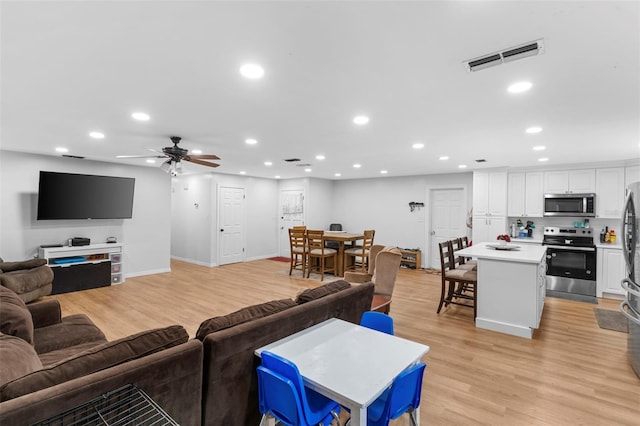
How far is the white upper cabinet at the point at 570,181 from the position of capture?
5.49 m

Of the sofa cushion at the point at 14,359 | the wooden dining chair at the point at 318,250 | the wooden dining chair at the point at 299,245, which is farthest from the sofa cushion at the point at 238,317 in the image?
the wooden dining chair at the point at 299,245

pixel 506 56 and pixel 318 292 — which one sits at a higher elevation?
pixel 506 56

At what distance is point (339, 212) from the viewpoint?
953cm

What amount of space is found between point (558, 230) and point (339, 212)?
5443mm

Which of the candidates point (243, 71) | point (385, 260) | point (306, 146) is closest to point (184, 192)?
point (306, 146)

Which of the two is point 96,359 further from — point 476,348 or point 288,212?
point 288,212

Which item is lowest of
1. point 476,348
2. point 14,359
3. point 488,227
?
point 476,348

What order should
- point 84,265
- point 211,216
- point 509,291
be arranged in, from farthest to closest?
point 211,216 → point 84,265 → point 509,291

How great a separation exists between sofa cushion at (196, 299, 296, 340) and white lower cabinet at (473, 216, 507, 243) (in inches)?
221

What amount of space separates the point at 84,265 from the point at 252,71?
18.3 feet

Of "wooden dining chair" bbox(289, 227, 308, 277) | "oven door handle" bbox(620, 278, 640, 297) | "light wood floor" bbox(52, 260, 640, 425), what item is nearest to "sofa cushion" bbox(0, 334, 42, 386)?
"light wood floor" bbox(52, 260, 640, 425)

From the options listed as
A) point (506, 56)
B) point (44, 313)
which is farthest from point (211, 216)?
point (506, 56)

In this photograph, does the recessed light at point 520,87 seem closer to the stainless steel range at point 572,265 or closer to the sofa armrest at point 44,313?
the sofa armrest at point 44,313

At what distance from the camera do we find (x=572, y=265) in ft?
17.6
